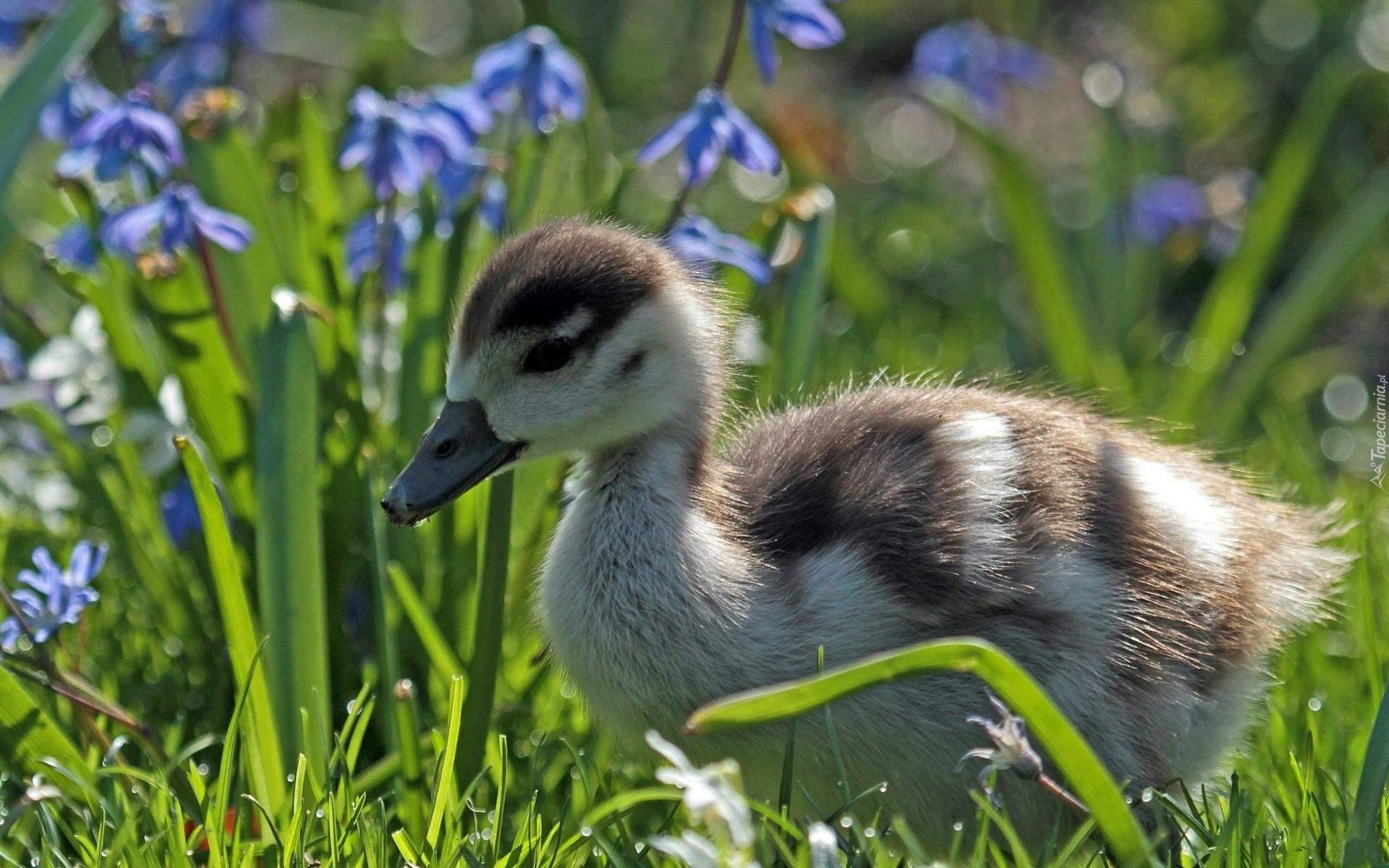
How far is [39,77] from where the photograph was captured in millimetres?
2664

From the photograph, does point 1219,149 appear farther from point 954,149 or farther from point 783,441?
point 783,441

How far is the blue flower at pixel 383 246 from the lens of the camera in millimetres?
3096

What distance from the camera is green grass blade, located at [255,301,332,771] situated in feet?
8.02

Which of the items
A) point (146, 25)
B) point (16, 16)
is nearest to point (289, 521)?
point (146, 25)

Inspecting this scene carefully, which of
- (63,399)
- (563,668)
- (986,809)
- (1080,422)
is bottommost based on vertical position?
(63,399)

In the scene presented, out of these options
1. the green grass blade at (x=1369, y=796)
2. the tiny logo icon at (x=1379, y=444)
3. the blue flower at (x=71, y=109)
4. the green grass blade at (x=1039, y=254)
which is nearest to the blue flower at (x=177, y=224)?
the blue flower at (x=71, y=109)

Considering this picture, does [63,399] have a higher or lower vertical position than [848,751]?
lower

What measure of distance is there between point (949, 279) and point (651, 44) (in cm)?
223

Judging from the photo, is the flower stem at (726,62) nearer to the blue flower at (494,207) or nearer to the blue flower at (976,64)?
the blue flower at (494,207)

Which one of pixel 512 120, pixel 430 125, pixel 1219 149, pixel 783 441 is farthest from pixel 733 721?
pixel 1219 149

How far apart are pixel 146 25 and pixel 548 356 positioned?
57.4 inches

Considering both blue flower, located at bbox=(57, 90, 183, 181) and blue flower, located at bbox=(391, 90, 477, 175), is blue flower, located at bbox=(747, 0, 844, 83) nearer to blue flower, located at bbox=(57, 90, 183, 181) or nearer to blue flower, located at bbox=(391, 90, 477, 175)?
blue flower, located at bbox=(391, 90, 477, 175)

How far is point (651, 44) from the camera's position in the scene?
6617 millimetres

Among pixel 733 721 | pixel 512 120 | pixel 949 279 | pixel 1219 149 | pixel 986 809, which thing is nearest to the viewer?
pixel 733 721
